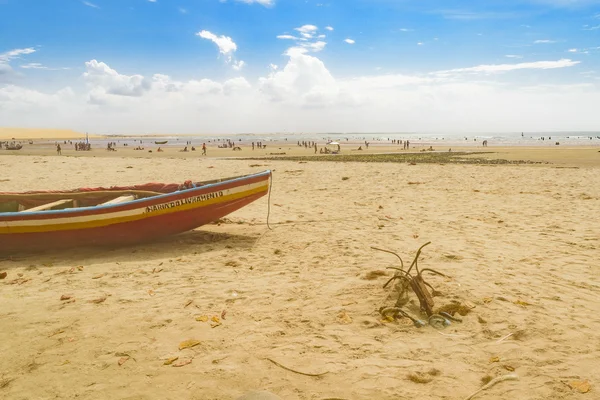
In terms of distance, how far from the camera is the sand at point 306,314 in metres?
3.31

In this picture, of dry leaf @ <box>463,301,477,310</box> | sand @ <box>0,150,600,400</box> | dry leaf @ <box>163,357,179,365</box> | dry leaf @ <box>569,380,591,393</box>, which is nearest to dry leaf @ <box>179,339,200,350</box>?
sand @ <box>0,150,600,400</box>

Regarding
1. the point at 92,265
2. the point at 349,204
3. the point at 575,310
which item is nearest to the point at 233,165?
the point at 349,204

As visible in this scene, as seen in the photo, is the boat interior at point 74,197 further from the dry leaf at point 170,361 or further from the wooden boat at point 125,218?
the dry leaf at point 170,361

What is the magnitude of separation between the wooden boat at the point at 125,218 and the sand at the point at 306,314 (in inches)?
12.9

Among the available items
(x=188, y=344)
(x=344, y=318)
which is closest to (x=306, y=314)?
(x=344, y=318)

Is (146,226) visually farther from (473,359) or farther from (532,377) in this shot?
(532,377)

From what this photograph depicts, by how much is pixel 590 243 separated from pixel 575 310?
11.2ft

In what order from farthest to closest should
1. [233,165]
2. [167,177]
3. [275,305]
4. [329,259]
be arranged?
1. [233,165]
2. [167,177]
3. [329,259]
4. [275,305]

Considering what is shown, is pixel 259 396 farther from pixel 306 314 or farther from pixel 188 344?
pixel 306 314

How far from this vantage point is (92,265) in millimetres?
6492

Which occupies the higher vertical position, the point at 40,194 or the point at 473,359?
the point at 40,194

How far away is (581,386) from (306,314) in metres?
2.66

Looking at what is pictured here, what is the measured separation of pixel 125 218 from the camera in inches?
278

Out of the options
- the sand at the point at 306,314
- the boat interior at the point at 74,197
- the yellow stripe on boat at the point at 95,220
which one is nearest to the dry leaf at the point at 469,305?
the sand at the point at 306,314
